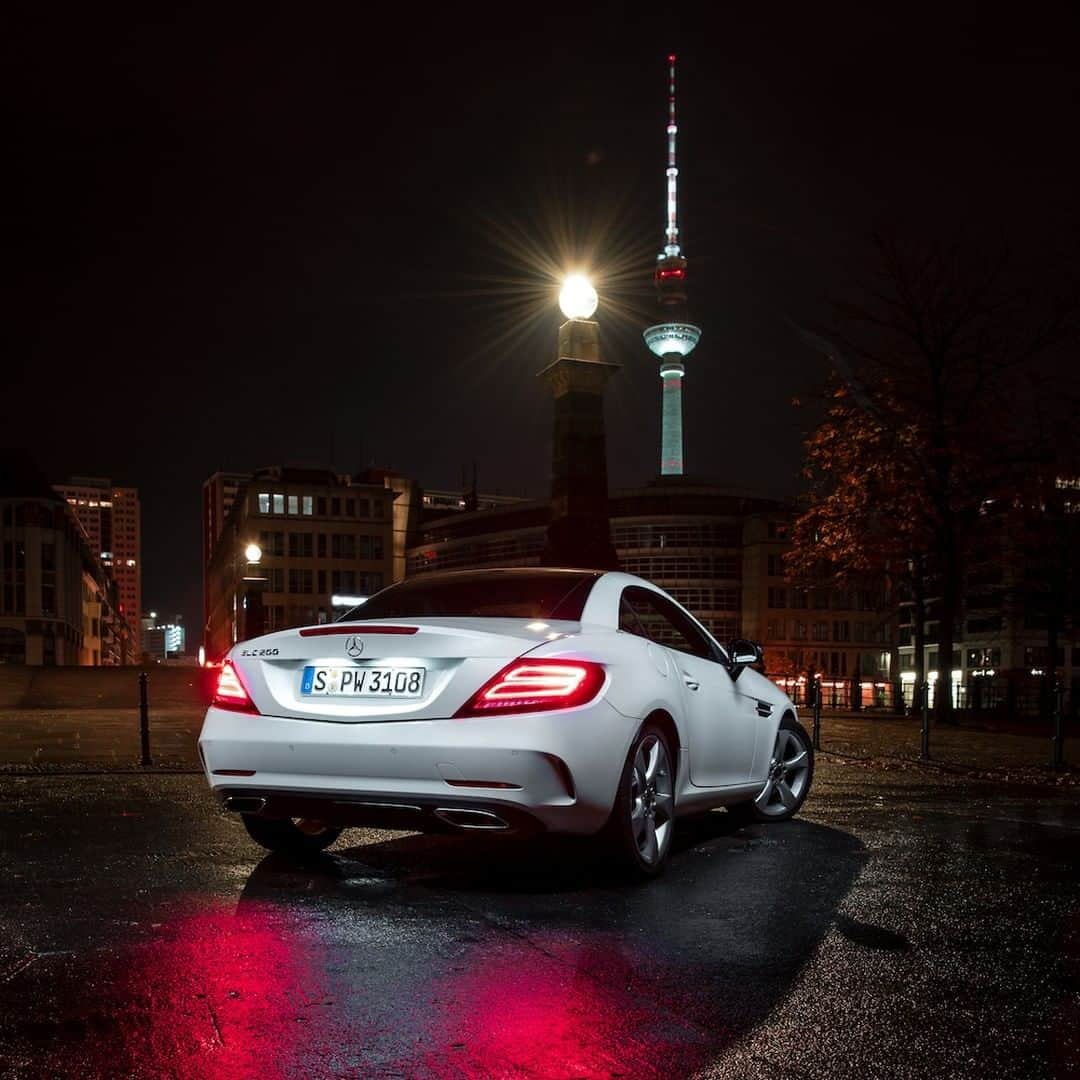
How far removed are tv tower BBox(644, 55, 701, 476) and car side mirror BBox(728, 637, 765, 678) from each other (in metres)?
169

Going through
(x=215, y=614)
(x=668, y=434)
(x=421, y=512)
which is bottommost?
(x=215, y=614)

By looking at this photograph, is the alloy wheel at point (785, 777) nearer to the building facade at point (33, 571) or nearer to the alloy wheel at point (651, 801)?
the alloy wheel at point (651, 801)

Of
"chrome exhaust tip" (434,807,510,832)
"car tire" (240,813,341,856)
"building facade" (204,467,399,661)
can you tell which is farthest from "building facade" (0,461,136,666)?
"chrome exhaust tip" (434,807,510,832)

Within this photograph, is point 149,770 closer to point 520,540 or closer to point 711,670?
point 711,670

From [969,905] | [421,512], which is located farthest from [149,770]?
[421,512]

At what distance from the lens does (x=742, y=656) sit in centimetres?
Result: 705

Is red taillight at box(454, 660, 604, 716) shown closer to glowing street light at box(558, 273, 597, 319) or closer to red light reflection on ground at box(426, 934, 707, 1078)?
red light reflection on ground at box(426, 934, 707, 1078)

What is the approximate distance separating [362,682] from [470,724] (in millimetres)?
559

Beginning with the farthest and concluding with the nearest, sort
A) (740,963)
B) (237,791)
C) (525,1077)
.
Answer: (237,791), (740,963), (525,1077)

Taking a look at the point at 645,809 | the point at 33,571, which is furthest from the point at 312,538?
the point at 645,809

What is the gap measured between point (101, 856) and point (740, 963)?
11.2ft

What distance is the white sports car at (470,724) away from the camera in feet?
16.3

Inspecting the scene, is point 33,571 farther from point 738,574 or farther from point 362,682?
point 362,682

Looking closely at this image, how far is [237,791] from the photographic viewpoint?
5418 millimetres
